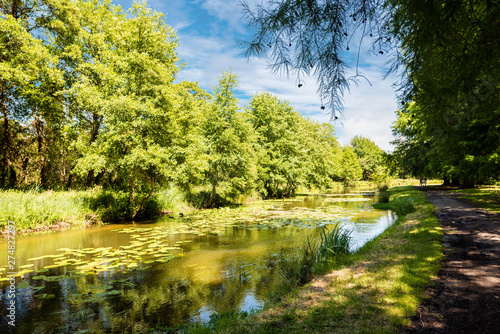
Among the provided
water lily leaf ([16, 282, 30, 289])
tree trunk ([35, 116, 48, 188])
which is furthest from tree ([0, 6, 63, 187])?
water lily leaf ([16, 282, 30, 289])

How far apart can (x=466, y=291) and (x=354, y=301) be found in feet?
5.03

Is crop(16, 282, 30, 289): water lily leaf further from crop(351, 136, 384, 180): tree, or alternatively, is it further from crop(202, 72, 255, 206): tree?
crop(351, 136, 384, 180): tree

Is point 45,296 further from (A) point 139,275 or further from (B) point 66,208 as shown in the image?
(B) point 66,208

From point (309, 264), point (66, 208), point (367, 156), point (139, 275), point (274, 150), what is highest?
point (367, 156)

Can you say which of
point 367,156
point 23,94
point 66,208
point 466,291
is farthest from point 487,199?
point 367,156

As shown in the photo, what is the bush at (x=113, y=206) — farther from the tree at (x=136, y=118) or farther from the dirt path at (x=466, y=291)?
the dirt path at (x=466, y=291)

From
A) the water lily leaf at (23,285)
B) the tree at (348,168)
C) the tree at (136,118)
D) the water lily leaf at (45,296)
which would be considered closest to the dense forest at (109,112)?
the tree at (136,118)

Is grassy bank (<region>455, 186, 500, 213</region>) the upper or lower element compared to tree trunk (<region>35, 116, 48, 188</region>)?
lower

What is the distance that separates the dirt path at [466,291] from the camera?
274 cm

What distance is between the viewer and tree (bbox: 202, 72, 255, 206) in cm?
1833

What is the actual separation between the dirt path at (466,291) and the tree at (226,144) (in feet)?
45.8

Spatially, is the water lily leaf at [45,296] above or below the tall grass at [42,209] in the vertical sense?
below

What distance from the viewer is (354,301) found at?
344 cm

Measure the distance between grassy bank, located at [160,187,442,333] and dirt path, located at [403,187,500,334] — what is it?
16 centimetres
